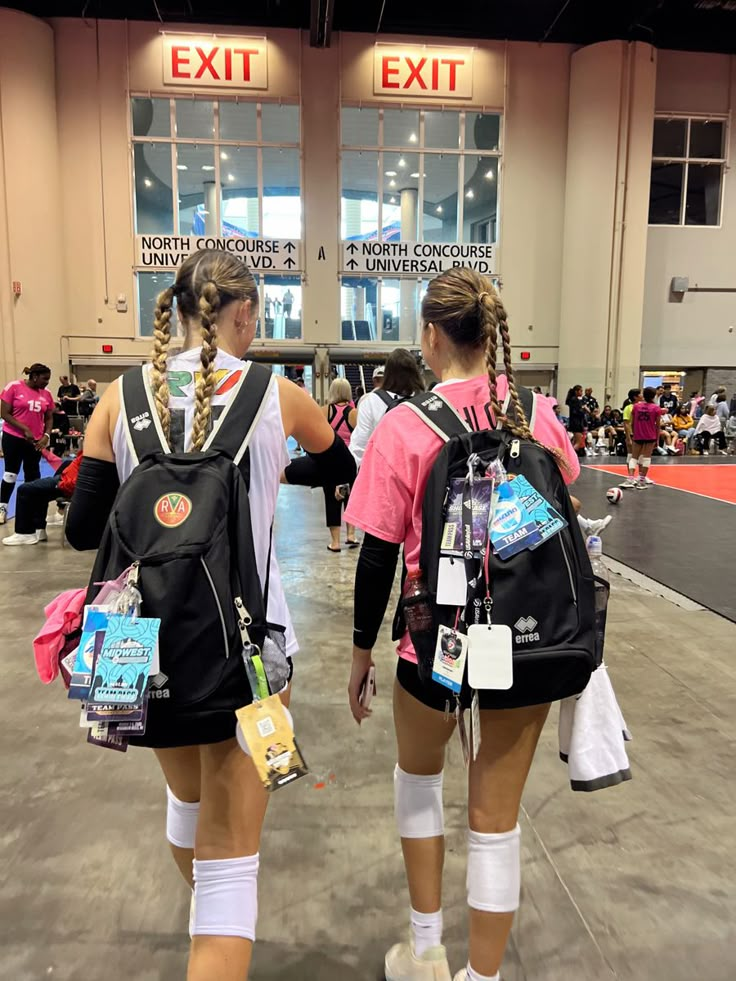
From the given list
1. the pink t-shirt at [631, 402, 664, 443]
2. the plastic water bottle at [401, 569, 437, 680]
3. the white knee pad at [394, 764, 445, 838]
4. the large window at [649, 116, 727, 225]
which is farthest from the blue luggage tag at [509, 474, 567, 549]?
the large window at [649, 116, 727, 225]

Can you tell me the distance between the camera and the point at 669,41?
A: 57.8 feet

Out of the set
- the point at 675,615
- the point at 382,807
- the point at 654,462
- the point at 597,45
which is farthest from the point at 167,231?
the point at 382,807

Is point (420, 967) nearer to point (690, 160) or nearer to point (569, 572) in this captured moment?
point (569, 572)

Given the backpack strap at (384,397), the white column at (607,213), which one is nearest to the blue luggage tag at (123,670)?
the backpack strap at (384,397)

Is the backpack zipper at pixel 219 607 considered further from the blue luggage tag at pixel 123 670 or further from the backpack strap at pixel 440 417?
the backpack strap at pixel 440 417

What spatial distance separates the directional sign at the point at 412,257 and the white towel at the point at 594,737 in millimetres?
17586

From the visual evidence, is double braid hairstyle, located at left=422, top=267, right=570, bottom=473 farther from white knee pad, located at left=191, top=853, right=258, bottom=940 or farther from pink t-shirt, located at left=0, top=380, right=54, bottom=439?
pink t-shirt, located at left=0, top=380, right=54, bottom=439

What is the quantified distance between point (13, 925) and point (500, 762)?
143 cm

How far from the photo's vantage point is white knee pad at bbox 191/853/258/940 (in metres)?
1.27

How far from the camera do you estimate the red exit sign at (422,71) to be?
16.8 m

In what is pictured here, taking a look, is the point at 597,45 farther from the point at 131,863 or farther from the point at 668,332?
the point at 131,863

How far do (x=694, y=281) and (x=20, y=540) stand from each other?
19.0 metres

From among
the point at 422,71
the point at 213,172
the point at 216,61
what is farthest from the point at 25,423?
the point at 422,71

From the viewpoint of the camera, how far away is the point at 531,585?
1270mm
